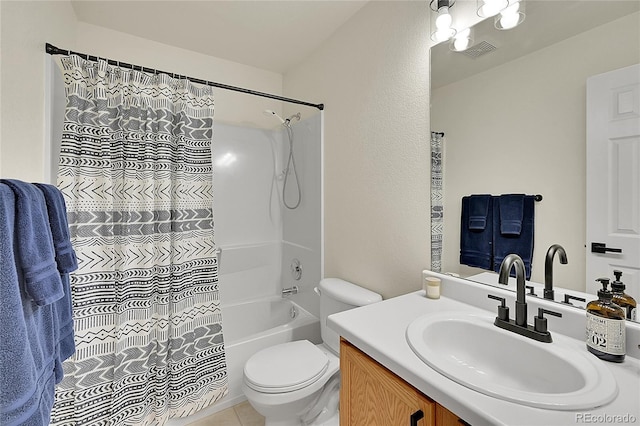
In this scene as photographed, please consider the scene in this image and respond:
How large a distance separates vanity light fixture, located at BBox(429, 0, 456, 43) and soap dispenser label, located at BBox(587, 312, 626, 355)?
1.21 m

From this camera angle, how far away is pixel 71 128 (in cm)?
133

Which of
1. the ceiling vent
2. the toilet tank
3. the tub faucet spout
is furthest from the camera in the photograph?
the tub faucet spout

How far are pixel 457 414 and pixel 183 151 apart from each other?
166 centimetres

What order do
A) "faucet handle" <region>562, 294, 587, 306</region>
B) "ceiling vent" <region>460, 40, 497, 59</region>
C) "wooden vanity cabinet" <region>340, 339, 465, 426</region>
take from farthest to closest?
"ceiling vent" <region>460, 40, 497, 59</region>
"faucet handle" <region>562, 294, 587, 306</region>
"wooden vanity cabinet" <region>340, 339, 465, 426</region>

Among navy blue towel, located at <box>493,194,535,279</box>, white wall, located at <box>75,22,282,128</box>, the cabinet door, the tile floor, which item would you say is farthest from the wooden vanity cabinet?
white wall, located at <box>75,22,282,128</box>

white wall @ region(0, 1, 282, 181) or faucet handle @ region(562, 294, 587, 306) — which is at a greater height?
white wall @ region(0, 1, 282, 181)

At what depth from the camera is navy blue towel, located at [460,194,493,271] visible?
3.92ft

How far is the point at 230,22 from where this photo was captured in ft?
6.31

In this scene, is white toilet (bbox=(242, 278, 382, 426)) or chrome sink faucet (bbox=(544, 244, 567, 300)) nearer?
chrome sink faucet (bbox=(544, 244, 567, 300))

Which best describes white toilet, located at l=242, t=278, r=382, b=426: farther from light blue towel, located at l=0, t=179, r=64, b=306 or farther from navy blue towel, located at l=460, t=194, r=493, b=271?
light blue towel, located at l=0, t=179, r=64, b=306

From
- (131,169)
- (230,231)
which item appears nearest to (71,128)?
(131,169)

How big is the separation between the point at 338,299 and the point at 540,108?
1.29 metres

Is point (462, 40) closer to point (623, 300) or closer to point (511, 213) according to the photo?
point (511, 213)

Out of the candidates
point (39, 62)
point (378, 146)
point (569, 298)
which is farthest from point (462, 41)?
point (39, 62)
